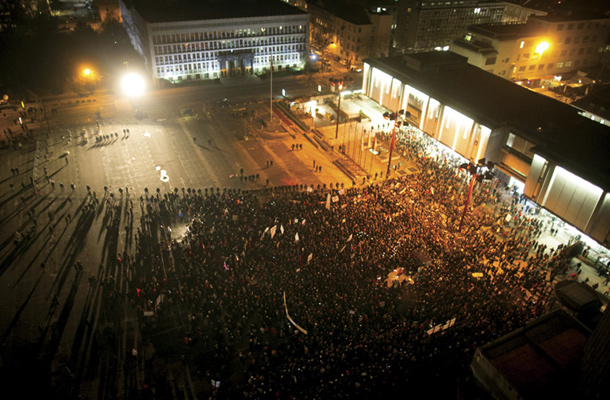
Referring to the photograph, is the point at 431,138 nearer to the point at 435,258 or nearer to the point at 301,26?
the point at 435,258

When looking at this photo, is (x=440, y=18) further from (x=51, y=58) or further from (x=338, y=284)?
(x=338, y=284)

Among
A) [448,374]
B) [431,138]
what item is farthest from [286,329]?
[431,138]

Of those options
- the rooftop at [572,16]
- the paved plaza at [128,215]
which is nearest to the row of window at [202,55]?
the paved plaza at [128,215]

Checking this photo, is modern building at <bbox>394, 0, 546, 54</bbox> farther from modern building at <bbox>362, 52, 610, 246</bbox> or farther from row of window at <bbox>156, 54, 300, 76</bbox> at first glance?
modern building at <bbox>362, 52, 610, 246</bbox>

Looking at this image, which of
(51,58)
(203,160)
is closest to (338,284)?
(203,160)

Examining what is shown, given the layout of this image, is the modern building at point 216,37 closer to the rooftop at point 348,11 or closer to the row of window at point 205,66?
the row of window at point 205,66

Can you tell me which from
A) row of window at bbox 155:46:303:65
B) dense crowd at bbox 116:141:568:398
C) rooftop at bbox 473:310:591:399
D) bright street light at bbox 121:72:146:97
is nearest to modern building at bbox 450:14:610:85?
row of window at bbox 155:46:303:65
